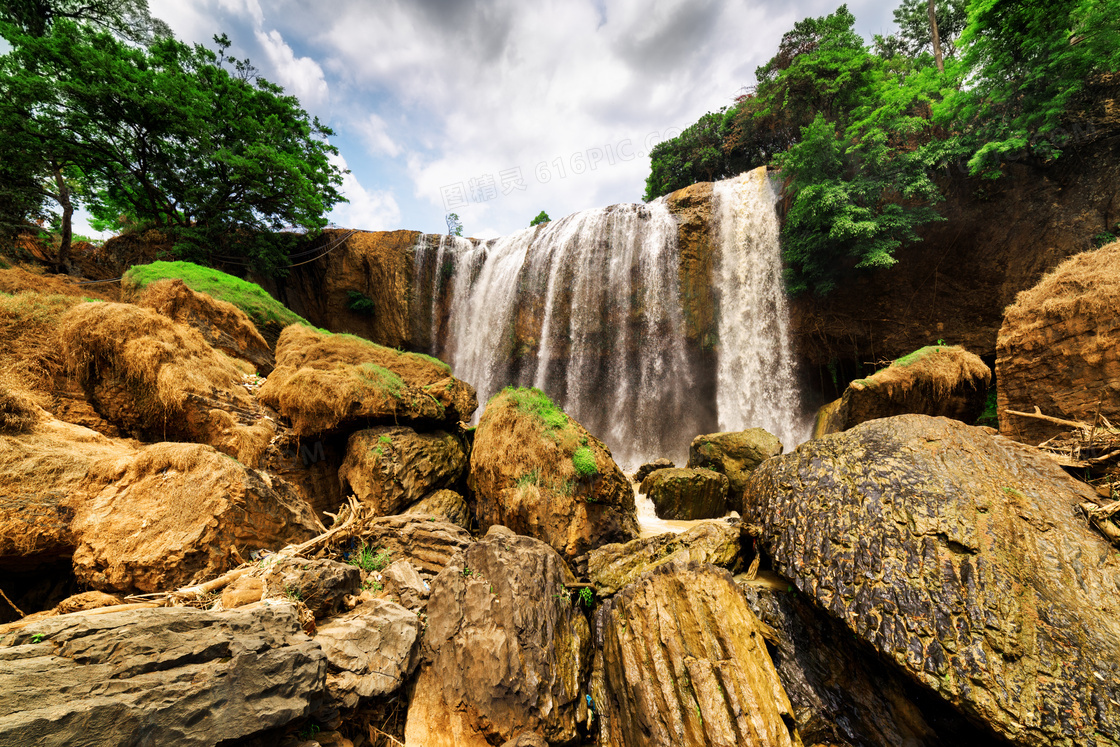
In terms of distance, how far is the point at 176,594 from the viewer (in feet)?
8.48

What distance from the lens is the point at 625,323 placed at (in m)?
15.7

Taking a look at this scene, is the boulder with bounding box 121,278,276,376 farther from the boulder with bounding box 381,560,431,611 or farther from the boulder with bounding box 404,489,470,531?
the boulder with bounding box 381,560,431,611

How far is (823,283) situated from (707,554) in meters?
11.0

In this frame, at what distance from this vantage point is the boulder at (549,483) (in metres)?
5.49

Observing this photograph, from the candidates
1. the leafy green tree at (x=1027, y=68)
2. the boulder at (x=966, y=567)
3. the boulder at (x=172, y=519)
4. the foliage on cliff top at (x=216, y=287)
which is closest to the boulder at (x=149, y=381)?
the boulder at (x=172, y=519)

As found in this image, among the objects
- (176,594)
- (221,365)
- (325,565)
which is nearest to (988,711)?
(325,565)

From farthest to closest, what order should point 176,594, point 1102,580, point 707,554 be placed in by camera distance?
point 707,554 < point 1102,580 < point 176,594

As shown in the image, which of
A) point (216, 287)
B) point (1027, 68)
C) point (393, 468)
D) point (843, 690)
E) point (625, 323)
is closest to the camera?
point (843, 690)

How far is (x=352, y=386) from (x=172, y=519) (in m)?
3.47

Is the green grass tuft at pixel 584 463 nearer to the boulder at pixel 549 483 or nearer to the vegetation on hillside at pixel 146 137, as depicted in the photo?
the boulder at pixel 549 483

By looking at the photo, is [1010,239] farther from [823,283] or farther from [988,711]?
[988,711]

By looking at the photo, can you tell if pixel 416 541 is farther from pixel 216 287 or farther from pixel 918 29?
pixel 918 29

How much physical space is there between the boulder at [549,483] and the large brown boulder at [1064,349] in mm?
5945

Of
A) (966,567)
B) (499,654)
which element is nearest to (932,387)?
(966,567)
